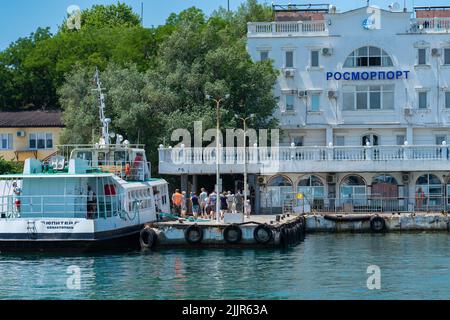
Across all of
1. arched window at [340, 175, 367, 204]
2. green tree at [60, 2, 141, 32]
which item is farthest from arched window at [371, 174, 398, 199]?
green tree at [60, 2, 141, 32]

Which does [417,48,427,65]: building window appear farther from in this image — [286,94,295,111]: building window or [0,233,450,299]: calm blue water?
[0,233,450,299]: calm blue water

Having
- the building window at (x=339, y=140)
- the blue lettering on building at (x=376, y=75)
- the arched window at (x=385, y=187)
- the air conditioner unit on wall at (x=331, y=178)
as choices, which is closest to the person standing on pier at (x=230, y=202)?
the air conditioner unit on wall at (x=331, y=178)

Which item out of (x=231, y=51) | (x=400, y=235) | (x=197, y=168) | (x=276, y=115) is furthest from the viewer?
(x=276, y=115)

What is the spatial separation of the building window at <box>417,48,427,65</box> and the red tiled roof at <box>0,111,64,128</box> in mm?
23184

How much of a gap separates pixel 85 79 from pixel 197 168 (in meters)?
13.3

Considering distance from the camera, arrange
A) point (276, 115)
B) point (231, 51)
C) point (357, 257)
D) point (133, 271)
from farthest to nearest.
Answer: point (276, 115)
point (231, 51)
point (357, 257)
point (133, 271)

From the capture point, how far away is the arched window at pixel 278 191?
5428 centimetres

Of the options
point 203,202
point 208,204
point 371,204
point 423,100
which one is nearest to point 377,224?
point 371,204

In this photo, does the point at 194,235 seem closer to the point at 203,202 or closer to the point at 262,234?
the point at 262,234

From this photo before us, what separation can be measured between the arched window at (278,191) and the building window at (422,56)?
1261cm

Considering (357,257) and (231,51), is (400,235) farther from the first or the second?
(231,51)

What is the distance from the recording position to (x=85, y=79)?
62438 millimetres

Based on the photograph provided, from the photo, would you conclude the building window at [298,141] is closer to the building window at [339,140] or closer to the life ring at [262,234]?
the building window at [339,140]
